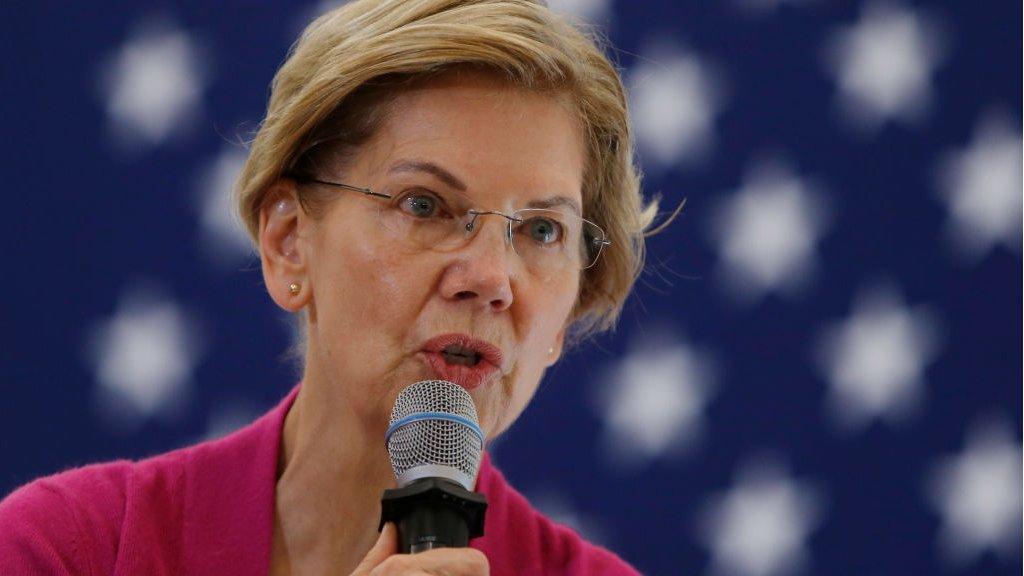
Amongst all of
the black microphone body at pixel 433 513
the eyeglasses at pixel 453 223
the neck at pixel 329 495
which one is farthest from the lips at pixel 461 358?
the black microphone body at pixel 433 513

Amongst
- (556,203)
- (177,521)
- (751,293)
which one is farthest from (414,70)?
(751,293)

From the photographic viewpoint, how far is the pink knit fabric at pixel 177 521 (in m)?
1.53

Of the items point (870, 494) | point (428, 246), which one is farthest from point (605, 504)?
point (428, 246)

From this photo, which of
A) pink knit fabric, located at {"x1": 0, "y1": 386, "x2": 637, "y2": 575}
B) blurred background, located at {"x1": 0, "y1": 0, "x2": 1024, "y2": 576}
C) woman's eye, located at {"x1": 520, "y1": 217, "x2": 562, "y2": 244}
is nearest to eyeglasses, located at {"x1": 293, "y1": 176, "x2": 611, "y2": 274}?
woman's eye, located at {"x1": 520, "y1": 217, "x2": 562, "y2": 244}

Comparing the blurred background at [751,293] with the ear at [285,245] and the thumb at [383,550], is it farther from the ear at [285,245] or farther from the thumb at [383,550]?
the thumb at [383,550]

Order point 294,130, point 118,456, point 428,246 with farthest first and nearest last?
point 118,456
point 294,130
point 428,246

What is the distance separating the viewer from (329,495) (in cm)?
163

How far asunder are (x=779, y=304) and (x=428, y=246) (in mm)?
1138

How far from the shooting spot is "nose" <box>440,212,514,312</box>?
1411mm

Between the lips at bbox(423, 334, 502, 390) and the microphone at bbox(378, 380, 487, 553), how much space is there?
17 centimetres

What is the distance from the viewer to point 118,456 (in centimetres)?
227

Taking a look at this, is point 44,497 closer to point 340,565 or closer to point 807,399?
point 340,565

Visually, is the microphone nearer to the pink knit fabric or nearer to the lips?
the lips

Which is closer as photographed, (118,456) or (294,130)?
(294,130)
